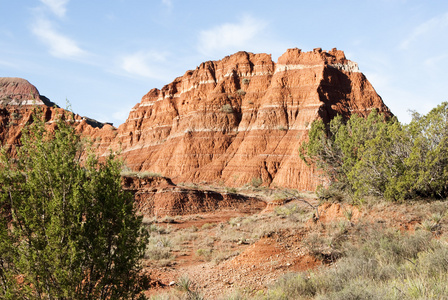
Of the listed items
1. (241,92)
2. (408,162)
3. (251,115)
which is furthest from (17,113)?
(408,162)

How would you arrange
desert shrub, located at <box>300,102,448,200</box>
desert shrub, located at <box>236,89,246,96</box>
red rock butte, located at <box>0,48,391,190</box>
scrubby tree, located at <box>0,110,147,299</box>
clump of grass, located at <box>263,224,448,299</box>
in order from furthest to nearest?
desert shrub, located at <box>236,89,246,96</box> → red rock butte, located at <box>0,48,391,190</box> → desert shrub, located at <box>300,102,448,200</box> → clump of grass, located at <box>263,224,448,299</box> → scrubby tree, located at <box>0,110,147,299</box>

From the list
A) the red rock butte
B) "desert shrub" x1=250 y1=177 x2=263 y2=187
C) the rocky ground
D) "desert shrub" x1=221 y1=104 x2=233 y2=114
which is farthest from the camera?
"desert shrub" x1=221 y1=104 x2=233 y2=114

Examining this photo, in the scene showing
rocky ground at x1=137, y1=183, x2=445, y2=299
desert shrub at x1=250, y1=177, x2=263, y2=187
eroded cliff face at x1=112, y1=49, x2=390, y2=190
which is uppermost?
eroded cliff face at x1=112, y1=49, x2=390, y2=190

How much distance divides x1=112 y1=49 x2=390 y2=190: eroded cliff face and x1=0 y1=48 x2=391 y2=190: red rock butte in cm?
18

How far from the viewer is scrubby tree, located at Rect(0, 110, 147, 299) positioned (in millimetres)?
4785

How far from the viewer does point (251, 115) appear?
68.8 m

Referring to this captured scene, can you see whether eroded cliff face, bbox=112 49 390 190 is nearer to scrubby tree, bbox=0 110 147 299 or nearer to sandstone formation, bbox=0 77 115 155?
sandstone formation, bbox=0 77 115 155

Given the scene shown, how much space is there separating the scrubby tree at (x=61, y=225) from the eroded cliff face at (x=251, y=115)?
47239 mm

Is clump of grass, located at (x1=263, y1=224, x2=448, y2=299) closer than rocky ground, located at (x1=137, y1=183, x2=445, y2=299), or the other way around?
clump of grass, located at (x1=263, y1=224, x2=448, y2=299)

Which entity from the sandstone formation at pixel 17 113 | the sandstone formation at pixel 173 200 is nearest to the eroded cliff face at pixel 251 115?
the sandstone formation at pixel 173 200

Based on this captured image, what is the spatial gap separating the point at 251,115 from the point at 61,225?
6513 cm

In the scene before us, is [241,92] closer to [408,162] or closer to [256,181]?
[256,181]

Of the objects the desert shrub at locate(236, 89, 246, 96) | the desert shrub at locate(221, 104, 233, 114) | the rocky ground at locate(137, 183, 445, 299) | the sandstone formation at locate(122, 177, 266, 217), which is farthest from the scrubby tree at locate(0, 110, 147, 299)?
the desert shrub at locate(236, 89, 246, 96)

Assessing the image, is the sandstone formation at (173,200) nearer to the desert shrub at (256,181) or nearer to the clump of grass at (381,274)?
the desert shrub at (256,181)
